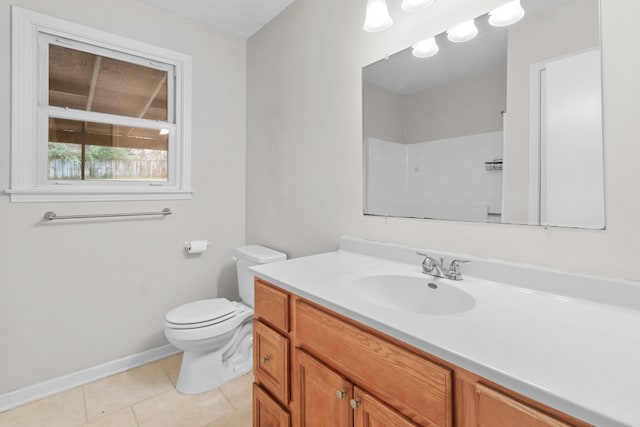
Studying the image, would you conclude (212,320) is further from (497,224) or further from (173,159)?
(497,224)

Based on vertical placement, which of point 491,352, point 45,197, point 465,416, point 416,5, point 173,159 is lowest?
point 465,416

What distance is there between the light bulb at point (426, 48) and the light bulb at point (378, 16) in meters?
0.16

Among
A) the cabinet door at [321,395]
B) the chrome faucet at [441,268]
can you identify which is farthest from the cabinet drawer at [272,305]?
the chrome faucet at [441,268]

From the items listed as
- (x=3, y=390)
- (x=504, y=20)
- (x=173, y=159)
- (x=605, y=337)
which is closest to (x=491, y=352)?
(x=605, y=337)

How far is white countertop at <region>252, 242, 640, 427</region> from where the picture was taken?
473 millimetres

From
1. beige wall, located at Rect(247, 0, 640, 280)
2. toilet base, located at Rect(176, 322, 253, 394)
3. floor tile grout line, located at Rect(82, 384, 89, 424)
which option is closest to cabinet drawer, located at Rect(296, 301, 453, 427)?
beige wall, located at Rect(247, 0, 640, 280)

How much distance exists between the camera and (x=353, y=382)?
2.79ft

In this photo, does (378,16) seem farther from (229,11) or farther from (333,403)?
(333,403)

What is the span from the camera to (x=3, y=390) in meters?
1.65

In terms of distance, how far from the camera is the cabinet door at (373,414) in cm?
74

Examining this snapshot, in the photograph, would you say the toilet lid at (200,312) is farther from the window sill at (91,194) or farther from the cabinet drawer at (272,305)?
the window sill at (91,194)

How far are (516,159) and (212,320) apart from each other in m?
1.66

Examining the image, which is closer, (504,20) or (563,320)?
(563,320)

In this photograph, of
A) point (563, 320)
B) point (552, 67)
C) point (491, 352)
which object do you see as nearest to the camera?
point (491, 352)
